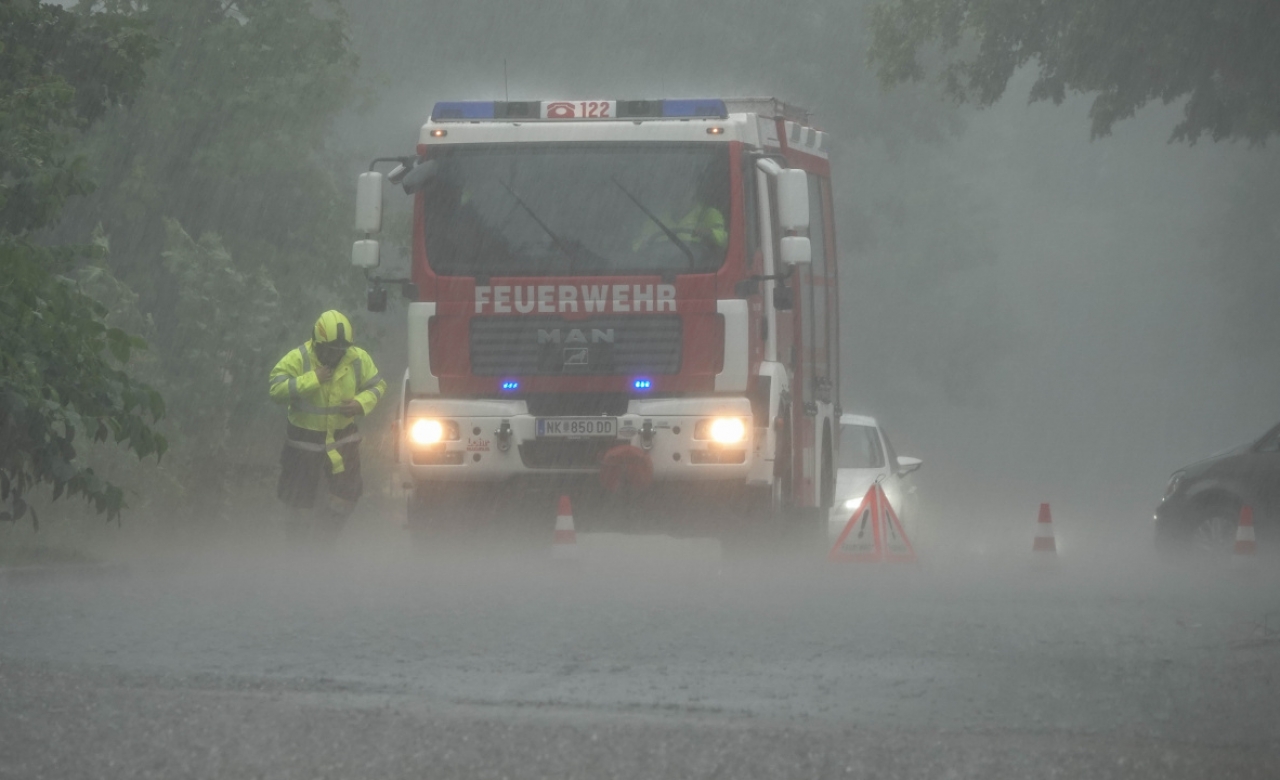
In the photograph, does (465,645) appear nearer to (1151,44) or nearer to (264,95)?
(1151,44)

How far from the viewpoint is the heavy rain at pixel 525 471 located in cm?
646

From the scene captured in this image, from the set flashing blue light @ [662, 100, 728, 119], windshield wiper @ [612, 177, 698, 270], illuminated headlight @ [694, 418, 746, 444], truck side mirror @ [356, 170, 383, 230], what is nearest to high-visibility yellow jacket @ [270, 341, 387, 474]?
truck side mirror @ [356, 170, 383, 230]

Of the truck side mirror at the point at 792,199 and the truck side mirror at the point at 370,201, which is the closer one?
the truck side mirror at the point at 792,199

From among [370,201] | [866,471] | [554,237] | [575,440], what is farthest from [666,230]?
[866,471]

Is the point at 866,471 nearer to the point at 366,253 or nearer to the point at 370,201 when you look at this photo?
the point at 366,253

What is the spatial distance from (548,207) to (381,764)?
24.4ft

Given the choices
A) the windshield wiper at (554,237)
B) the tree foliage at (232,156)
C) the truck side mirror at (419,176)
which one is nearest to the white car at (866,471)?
the windshield wiper at (554,237)

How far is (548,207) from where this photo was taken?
41.9 feet

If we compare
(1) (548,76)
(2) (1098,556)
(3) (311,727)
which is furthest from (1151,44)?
(1) (548,76)

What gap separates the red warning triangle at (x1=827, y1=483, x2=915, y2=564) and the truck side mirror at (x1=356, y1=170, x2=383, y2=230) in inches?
152

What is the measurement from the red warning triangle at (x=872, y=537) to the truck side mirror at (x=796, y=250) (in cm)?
202

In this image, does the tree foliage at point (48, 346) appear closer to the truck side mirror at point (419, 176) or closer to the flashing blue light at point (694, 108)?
the truck side mirror at point (419, 176)

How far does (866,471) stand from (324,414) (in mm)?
5729

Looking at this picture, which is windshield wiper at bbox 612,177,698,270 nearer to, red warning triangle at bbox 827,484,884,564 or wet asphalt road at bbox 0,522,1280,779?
wet asphalt road at bbox 0,522,1280,779
